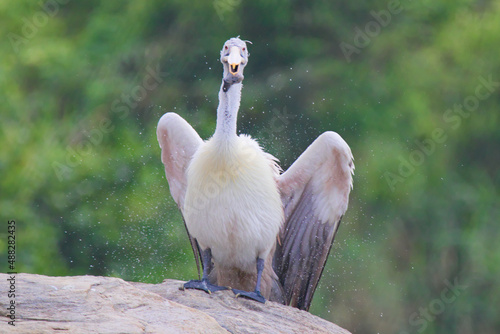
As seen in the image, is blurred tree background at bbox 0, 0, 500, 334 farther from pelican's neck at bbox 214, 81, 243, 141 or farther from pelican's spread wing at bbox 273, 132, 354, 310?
pelican's neck at bbox 214, 81, 243, 141

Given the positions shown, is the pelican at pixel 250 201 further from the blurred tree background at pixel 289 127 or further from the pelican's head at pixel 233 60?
the blurred tree background at pixel 289 127

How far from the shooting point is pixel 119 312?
16.3 ft

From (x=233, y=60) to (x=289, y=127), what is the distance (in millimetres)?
5698

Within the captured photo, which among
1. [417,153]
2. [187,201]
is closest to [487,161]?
[417,153]

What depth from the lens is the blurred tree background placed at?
11539 mm

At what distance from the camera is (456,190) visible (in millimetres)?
12750

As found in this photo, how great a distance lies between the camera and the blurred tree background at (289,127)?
11.5m

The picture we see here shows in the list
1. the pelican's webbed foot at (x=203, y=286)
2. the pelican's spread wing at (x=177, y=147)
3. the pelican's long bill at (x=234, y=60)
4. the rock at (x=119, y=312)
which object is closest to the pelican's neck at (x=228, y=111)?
the pelican's long bill at (x=234, y=60)

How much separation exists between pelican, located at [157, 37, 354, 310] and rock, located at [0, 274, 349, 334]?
379mm

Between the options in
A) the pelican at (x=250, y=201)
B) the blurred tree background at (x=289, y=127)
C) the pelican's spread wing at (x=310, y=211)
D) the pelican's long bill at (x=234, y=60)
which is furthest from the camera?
the blurred tree background at (x=289, y=127)

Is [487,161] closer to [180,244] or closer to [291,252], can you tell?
[180,244]

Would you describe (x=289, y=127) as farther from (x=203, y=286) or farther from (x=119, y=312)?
(x=119, y=312)

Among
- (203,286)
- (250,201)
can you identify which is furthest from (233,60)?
(203,286)

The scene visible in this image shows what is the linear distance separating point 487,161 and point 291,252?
723 centimetres
